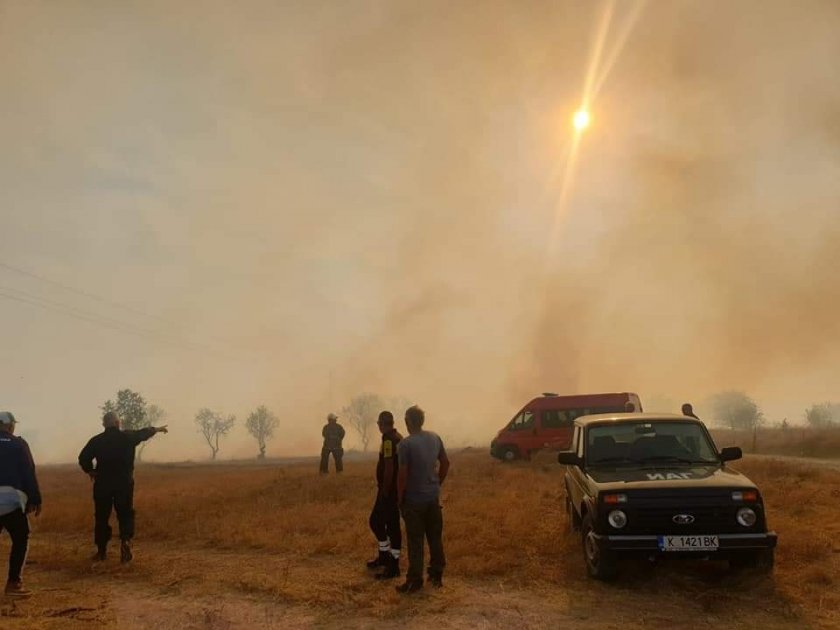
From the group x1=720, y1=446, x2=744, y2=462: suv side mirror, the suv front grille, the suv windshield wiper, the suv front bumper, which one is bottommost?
the suv front bumper

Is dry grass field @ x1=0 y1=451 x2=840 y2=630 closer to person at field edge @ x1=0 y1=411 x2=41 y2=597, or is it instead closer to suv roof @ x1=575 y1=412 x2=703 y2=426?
person at field edge @ x1=0 y1=411 x2=41 y2=597

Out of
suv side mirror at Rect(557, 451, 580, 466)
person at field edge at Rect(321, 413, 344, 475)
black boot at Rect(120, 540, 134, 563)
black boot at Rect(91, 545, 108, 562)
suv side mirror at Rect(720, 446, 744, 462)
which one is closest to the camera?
suv side mirror at Rect(720, 446, 744, 462)

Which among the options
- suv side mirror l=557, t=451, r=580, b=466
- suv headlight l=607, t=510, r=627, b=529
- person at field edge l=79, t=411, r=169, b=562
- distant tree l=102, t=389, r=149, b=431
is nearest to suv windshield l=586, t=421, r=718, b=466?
suv side mirror l=557, t=451, r=580, b=466

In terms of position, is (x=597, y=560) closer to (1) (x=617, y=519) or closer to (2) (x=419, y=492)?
(1) (x=617, y=519)

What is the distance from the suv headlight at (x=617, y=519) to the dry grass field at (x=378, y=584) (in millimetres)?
740

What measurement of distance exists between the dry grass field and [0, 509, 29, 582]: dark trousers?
35 centimetres

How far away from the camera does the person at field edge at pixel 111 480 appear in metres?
8.54

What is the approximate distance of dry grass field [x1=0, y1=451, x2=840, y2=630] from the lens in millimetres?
5844

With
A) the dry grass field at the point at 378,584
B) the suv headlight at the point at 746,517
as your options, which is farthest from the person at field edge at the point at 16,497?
the suv headlight at the point at 746,517

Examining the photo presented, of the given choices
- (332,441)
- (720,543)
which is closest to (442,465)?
(720,543)

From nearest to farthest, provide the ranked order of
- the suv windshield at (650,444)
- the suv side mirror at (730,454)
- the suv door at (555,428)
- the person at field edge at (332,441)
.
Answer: the suv side mirror at (730,454) < the suv windshield at (650,444) < the person at field edge at (332,441) < the suv door at (555,428)

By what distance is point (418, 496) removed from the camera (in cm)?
662

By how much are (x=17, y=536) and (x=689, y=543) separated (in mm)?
7416

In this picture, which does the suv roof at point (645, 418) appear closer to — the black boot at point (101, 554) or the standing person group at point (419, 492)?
the standing person group at point (419, 492)
